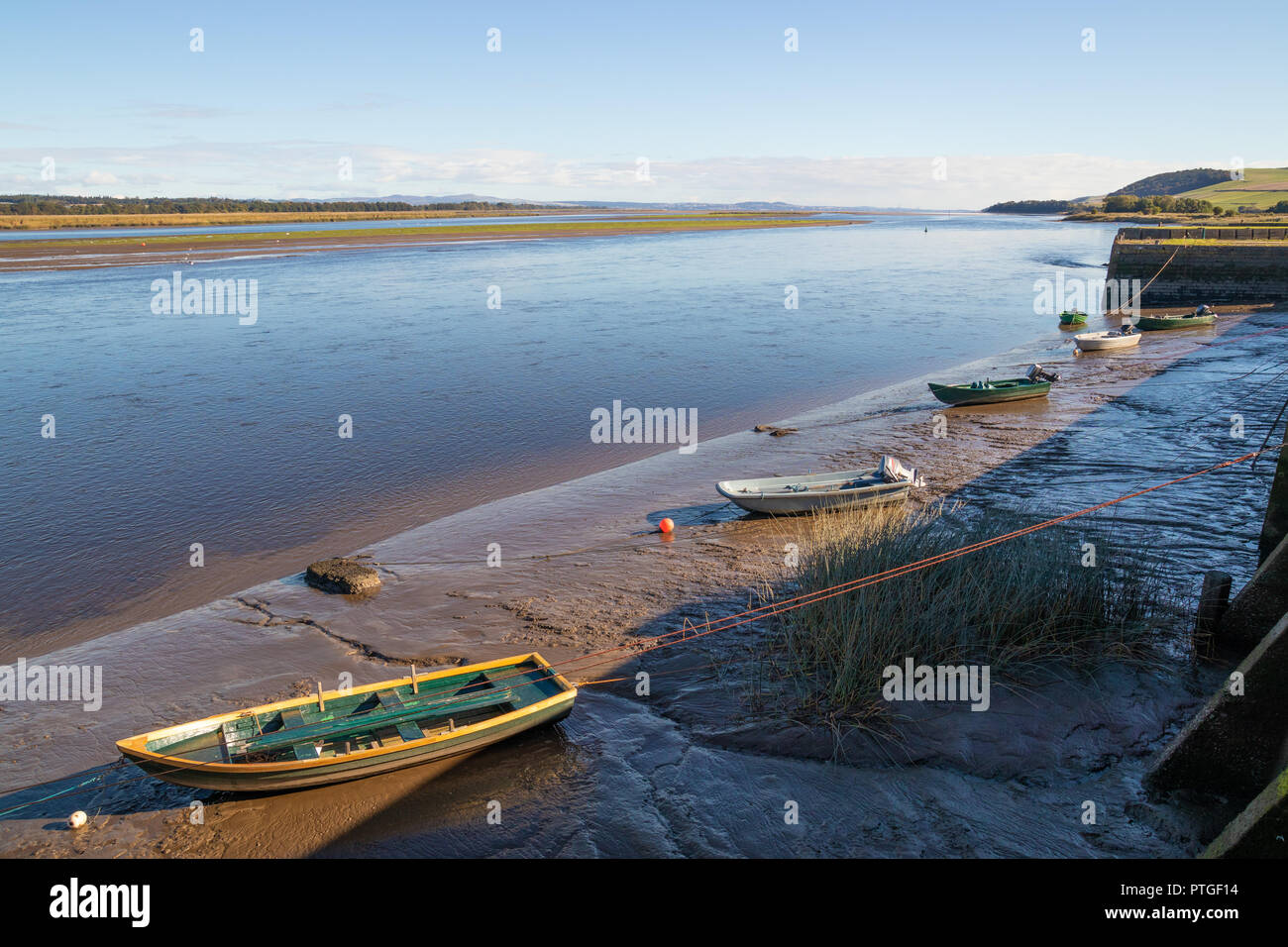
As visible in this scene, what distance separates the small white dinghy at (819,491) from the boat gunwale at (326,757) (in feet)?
21.0

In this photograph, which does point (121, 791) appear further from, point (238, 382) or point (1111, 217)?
point (1111, 217)

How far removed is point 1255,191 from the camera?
9888 cm

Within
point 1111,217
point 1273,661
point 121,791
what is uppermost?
point 1111,217

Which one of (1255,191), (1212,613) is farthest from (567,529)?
(1255,191)

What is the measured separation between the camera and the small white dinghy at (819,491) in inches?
589

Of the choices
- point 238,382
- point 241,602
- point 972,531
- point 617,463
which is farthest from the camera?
point 238,382

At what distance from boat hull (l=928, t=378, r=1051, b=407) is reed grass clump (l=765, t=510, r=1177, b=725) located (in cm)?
1298

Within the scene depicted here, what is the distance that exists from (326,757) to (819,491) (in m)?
9.52

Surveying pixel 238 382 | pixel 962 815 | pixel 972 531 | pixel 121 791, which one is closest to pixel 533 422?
pixel 238 382

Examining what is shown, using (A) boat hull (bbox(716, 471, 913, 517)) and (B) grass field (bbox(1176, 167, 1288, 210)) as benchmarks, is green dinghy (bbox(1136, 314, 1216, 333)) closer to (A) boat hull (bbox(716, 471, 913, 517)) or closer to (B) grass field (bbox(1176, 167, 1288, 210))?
(A) boat hull (bbox(716, 471, 913, 517))

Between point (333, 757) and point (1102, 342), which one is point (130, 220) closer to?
point (1102, 342)

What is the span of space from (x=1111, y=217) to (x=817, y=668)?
13576 centimetres

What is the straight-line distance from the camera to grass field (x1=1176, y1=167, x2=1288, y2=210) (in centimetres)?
8599

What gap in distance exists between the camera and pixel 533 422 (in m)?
23.5
